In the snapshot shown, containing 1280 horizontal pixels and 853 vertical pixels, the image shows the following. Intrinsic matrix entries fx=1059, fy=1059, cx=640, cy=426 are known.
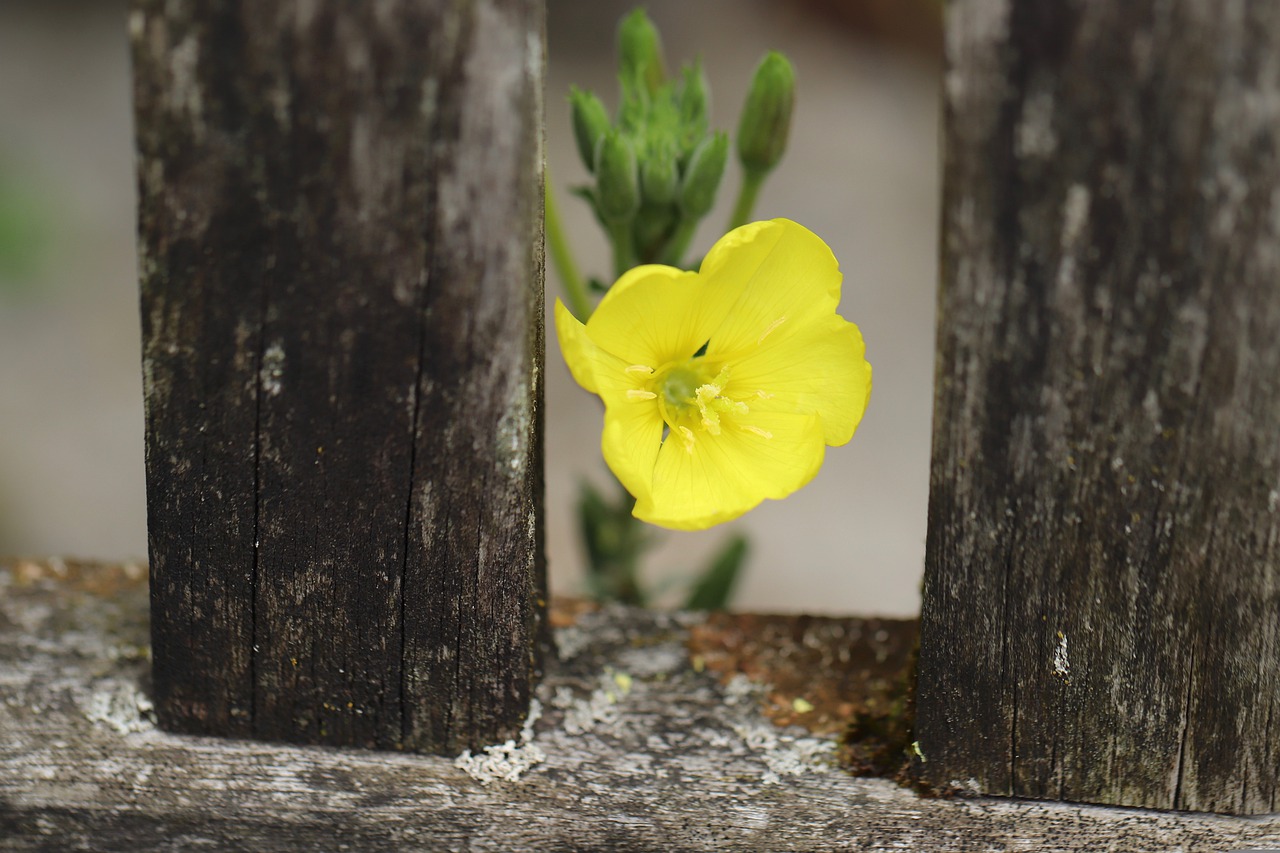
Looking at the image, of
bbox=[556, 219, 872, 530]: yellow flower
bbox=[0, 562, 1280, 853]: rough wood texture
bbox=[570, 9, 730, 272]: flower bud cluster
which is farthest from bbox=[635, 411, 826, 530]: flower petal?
bbox=[570, 9, 730, 272]: flower bud cluster

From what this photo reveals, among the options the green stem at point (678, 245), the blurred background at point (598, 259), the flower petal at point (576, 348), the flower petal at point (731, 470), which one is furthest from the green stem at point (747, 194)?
the blurred background at point (598, 259)

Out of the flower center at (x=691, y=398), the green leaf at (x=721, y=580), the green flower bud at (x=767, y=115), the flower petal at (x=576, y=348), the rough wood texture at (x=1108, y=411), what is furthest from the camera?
the green leaf at (x=721, y=580)

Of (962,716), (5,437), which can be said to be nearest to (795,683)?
(962,716)

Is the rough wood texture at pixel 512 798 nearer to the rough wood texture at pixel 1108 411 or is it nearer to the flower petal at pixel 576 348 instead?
the rough wood texture at pixel 1108 411

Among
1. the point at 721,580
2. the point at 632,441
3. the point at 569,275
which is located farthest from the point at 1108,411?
the point at 721,580

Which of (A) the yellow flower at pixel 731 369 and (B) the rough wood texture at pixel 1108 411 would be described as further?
(A) the yellow flower at pixel 731 369
